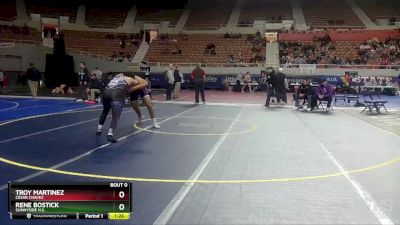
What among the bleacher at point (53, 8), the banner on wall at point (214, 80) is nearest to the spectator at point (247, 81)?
the banner on wall at point (214, 80)

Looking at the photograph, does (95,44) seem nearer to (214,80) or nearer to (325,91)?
(214,80)

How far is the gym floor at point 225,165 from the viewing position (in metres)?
4.86

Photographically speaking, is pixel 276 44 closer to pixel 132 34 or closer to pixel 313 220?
pixel 132 34

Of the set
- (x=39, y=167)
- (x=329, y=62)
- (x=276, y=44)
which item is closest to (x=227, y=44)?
(x=276, y=44)

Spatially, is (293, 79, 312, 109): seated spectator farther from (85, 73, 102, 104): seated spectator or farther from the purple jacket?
(85, 73, 102, 104): seated spectator

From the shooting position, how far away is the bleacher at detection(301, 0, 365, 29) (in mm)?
40062

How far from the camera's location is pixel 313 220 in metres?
4.57

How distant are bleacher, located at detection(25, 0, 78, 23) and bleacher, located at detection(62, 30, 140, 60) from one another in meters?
3.97

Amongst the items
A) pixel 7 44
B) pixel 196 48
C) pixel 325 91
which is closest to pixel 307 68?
pixel 196 48

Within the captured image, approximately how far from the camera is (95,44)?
39.8 m

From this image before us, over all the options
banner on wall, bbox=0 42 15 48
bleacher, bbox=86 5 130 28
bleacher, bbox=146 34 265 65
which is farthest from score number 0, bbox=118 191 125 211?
bleacher, bbox=86 5 130 28

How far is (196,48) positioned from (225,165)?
3189 cm

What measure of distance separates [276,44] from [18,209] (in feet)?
115
